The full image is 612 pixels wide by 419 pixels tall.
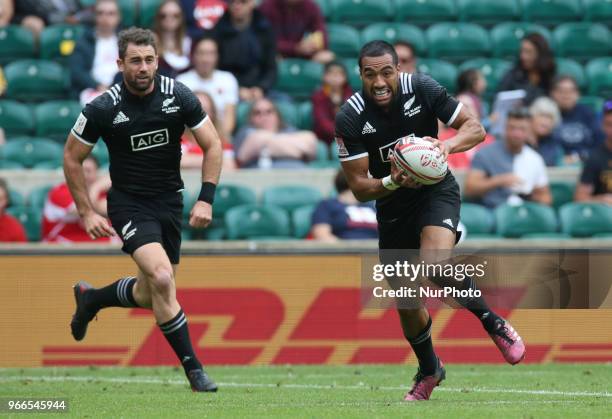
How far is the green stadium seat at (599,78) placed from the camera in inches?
627

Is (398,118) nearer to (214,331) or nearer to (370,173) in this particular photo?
(370,173)

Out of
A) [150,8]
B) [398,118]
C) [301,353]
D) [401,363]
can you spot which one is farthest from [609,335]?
[150,8]

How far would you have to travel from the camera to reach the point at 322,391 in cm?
901

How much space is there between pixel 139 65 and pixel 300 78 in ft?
23.0

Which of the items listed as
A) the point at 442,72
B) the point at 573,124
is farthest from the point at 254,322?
the point at 442,72

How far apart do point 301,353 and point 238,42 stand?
468cm

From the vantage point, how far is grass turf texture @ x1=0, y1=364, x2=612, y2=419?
7.39 m

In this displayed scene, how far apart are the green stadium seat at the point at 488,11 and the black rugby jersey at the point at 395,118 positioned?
8.78 meters

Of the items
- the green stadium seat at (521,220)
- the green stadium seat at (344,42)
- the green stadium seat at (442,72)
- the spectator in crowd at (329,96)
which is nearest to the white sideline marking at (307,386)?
the green stadium seat at (521,220)

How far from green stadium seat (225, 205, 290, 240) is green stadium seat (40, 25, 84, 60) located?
157 inches

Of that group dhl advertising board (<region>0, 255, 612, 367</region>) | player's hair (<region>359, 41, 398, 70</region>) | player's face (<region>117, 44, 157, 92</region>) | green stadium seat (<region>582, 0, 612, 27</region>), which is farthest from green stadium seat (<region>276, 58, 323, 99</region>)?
player's hair (<region>359, 41, 398, 70</region>)

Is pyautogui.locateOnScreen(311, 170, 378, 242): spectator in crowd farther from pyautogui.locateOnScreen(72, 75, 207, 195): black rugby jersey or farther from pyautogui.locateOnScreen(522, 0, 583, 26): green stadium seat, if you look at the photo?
pyautogui.locateOnScreen(522, 0, 583, 26): green stadium seat

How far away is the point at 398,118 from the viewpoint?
812cm

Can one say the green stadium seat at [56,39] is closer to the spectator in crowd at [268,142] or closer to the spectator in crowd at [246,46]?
the spectator in crowd at [246,46]
